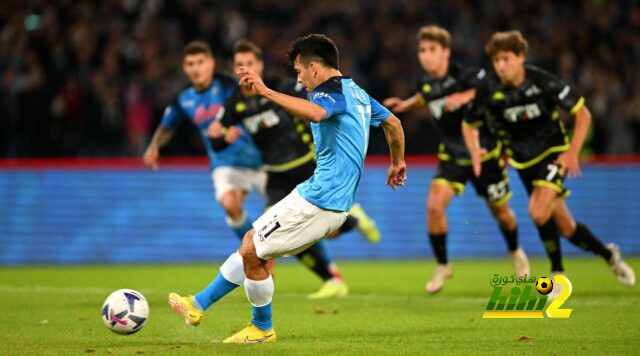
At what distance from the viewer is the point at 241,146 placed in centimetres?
1208

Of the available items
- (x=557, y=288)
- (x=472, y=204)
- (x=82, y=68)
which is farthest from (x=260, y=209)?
(x=557, y=288)

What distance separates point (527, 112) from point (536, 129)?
269 millimetres

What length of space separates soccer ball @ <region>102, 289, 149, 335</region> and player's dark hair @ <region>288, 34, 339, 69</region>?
210 cm

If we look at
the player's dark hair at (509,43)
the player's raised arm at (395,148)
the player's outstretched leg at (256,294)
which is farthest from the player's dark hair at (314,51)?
the player's dark hair at (509,43)

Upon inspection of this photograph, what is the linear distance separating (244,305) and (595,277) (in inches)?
185

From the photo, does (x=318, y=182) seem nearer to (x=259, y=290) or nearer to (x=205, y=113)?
(x=259, y=290)

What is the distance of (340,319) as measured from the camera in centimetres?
873

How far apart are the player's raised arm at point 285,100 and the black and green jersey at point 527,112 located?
398 centimetres

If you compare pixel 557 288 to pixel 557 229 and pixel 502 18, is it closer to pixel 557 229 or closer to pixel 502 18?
pixel 557 229

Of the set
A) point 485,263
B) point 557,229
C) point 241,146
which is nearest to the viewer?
point 557,229

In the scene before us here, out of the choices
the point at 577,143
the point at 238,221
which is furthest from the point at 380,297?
the point at 577,143

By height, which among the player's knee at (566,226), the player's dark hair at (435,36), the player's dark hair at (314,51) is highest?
the player's dark hair at (314,51)

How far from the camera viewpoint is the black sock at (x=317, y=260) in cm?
1084

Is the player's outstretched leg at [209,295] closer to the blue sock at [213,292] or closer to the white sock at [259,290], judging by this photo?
the blue sock at [213,292]
